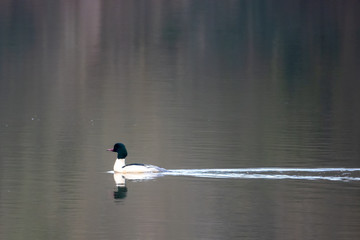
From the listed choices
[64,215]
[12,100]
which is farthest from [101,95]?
[64,215]

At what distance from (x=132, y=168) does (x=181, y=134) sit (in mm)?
4437

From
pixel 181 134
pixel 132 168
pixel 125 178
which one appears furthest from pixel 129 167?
pixel 181 134

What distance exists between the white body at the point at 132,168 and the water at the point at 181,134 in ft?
0.60

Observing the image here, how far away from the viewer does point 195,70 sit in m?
39.0

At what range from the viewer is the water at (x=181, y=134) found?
49.6 ft

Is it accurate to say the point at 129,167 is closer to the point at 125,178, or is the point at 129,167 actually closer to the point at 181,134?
the point at 125,178

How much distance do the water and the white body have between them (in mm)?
182

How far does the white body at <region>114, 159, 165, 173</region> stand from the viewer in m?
18.4

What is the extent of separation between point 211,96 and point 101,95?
3.03m

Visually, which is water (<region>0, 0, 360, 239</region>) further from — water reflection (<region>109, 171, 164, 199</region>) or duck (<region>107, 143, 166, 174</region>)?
duck (<region>107, 143, 166, 174</region>)

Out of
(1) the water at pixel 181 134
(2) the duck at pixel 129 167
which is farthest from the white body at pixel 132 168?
(1) the water at pixel 181 134

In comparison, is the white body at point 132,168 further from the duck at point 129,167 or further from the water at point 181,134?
the water at point 181,134

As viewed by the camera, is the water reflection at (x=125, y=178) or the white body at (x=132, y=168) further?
the white body at (x=132, y=168)

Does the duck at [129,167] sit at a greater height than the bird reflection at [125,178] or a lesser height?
greater
